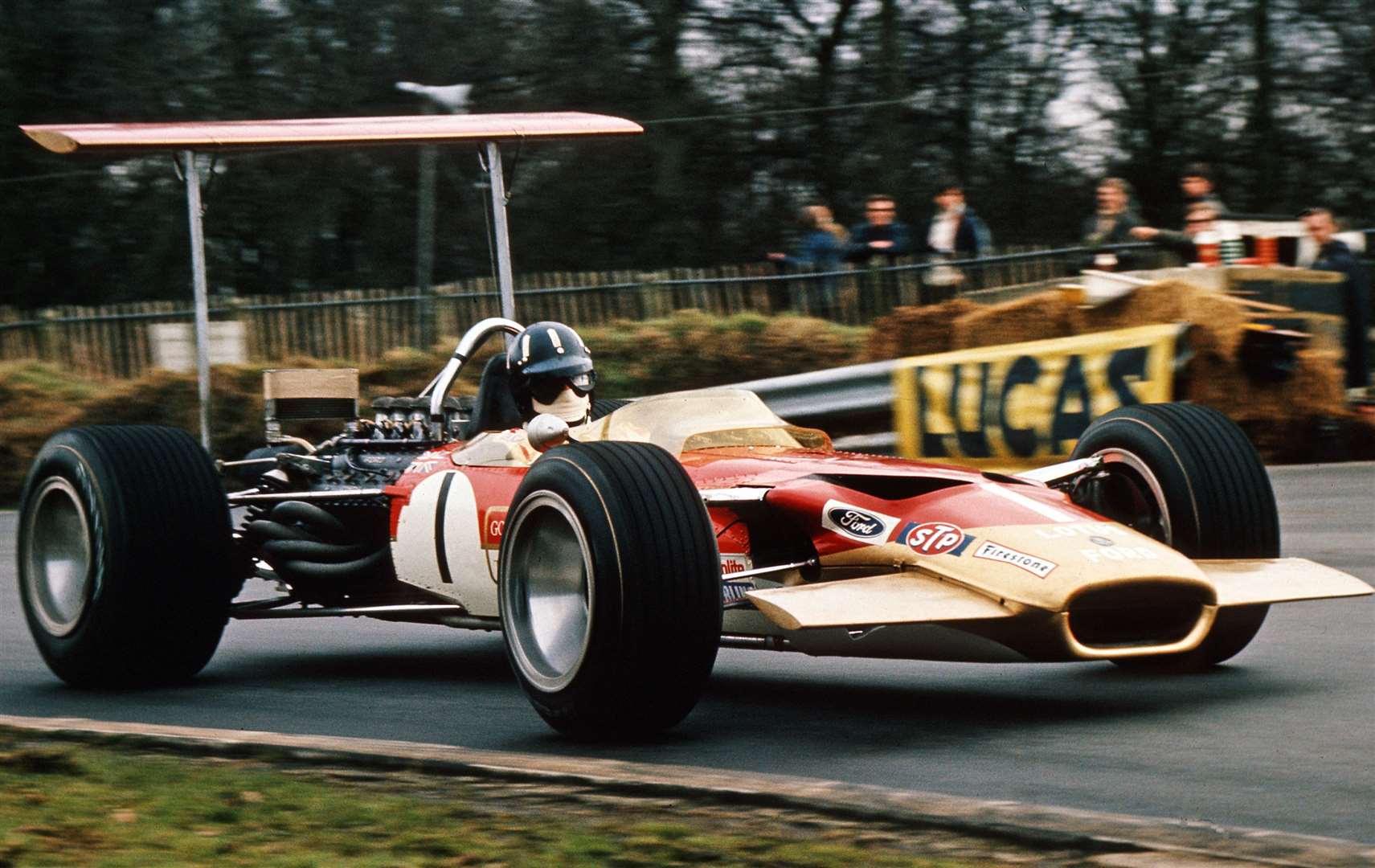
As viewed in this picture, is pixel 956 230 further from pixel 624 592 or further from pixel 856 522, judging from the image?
pixel 624 592

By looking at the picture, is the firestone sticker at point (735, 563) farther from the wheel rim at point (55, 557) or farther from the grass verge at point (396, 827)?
the wheel rim at point (55, 557)

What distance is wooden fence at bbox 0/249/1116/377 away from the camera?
1809 cm

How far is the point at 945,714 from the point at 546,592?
1311mm

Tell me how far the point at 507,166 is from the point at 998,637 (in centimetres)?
457

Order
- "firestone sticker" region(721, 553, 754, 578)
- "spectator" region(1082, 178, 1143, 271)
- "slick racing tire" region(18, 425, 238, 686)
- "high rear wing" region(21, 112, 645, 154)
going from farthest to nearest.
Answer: "spectator" region(1082, 178, 1143, 271) < "high rear wing" region(21, 112, 645, 154) < "slick racing tire" region(18, 425, 238, 686) < "firestone sticker" region(721, 553, 754, 578)

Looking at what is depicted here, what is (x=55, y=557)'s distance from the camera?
7977mm

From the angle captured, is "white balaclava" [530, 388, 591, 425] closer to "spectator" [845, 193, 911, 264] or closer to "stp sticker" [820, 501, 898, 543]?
"stp sticker" [820, 501, 898, 543]

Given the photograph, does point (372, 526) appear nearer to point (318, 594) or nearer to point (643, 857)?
point (318, 594)

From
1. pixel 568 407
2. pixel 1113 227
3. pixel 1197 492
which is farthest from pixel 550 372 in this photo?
pixel 1113 227

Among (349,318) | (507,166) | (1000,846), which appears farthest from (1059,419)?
(349,318)

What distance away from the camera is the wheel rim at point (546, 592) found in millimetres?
6031

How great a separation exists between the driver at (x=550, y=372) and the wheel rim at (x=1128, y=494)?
2.01 metres

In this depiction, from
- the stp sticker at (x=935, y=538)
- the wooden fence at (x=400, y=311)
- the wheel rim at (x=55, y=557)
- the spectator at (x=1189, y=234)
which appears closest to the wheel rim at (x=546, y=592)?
the stp sticker at (x=935, y=538)

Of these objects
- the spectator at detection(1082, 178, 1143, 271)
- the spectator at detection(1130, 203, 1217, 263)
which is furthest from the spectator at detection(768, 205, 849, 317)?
the spectator at detection(1130, 203, 1217, 263)
